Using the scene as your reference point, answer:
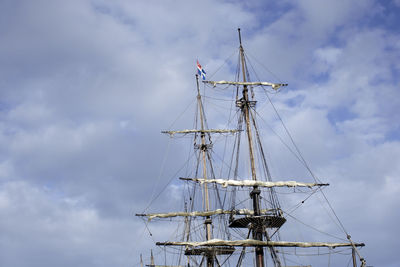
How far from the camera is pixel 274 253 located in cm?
6091

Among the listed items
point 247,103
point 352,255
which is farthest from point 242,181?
point 352,255

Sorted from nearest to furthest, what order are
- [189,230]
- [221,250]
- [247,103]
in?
[247,103] < [221,250] < [189,230]

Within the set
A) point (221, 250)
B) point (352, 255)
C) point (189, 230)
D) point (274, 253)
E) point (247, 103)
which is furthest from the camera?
point (189, 230)

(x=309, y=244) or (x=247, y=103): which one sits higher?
(x=247, y=103)

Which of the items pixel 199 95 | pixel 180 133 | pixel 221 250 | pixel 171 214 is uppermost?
pixel 199 95

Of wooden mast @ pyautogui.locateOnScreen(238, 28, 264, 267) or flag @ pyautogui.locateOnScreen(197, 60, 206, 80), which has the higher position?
flag @ pyautogui.locateOnScreen(197, 60, 206, 80)

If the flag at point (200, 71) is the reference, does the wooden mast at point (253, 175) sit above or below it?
below

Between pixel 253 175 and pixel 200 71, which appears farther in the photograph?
pixel 200 71

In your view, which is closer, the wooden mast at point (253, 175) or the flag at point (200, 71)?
the wooden mast at point (253, 175)

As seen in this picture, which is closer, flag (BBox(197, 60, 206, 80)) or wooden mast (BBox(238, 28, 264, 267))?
wooden mast (BBox(238, 28, 264, 267))

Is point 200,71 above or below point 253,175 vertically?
above

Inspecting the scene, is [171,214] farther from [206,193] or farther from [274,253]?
[274,253]

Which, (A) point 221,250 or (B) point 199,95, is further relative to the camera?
(B) point 199,95

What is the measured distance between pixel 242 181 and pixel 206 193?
1489 cm
